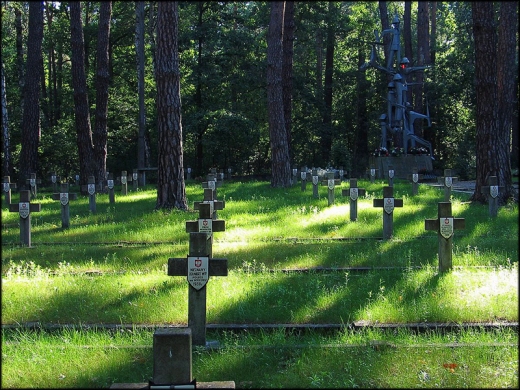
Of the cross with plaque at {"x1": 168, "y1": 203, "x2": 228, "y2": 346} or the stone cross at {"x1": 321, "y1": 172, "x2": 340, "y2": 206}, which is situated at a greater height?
the stone cross at {"x1": 321, "y1": 172, "x2": 340, "y2": 206}

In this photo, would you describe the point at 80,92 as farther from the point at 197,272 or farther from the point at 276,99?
the point at 197,272

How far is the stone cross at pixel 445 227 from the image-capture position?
7.87m

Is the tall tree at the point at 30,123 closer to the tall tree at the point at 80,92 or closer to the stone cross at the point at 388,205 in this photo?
the tall tree at the point at 80,92

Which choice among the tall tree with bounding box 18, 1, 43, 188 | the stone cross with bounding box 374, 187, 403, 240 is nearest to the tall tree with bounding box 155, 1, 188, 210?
the stone cross with bounding box 374, 187, 403, 240

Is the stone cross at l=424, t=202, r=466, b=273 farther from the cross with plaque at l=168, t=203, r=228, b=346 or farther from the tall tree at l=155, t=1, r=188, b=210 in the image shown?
the tall tree at l=155, t=1, r=188, b=210

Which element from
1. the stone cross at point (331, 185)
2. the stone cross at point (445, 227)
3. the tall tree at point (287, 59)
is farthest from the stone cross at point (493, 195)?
the tall tree at point (287, 59)

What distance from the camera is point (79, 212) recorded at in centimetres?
1541

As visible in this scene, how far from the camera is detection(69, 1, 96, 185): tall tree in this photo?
21.4m

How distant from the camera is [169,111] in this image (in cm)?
1453

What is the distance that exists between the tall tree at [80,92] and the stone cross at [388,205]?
14.2 meters

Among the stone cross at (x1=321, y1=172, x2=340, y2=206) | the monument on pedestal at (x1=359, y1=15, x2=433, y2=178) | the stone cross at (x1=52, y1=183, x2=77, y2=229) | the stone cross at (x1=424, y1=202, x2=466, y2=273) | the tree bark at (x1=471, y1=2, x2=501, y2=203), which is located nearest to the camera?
the stone cross at (x1=424, y1=202, x2=466, y2=273)

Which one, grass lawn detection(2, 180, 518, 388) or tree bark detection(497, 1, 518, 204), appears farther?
tree bark detection(497, 1, 518, 204)

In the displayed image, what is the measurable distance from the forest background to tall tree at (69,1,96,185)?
7.33 meters

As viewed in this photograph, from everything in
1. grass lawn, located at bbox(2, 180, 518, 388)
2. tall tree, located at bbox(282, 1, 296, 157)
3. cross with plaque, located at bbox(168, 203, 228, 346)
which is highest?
tall tree, located at bbox(282, 1, 296, 157)
